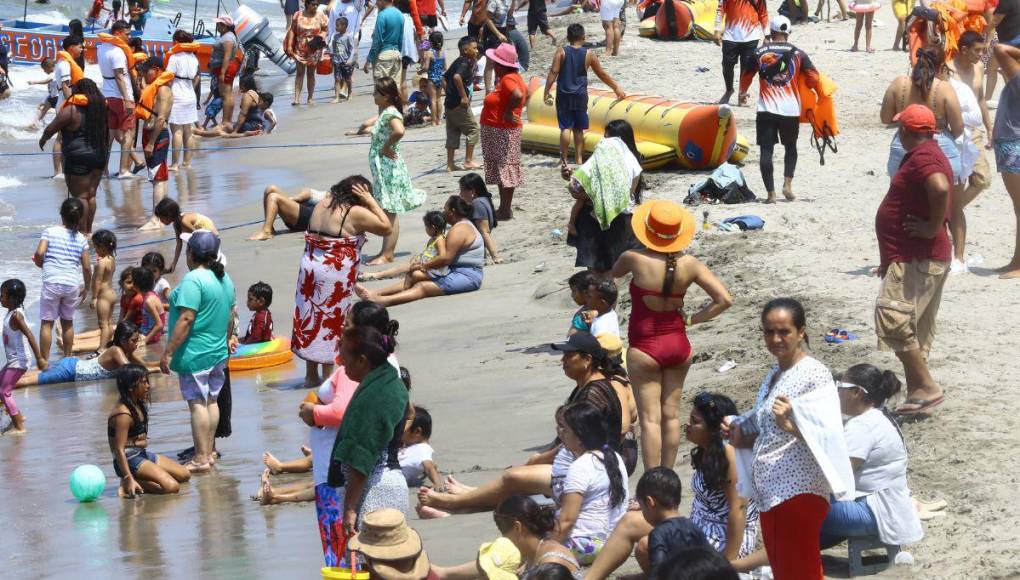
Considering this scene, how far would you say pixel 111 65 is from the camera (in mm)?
17344

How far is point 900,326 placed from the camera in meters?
6.93

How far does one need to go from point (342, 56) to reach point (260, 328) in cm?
1356

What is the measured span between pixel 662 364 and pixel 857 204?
6099 millimetres

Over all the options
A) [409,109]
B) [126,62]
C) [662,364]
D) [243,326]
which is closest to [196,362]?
[662,364]

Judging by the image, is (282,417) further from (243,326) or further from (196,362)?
(243,326)

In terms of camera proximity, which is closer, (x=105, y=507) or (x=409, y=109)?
(x=105, y=507)

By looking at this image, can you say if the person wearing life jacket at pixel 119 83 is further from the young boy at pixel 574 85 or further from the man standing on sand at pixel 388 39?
the young boy at pixel 574 85

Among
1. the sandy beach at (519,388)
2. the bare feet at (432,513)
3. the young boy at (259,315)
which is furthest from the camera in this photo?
the young boy at (259,315)

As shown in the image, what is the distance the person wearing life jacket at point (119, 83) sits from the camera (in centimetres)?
1731

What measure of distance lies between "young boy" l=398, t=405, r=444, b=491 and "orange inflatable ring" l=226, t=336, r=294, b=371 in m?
3.16

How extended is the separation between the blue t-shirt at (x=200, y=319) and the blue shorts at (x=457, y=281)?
12.6ft

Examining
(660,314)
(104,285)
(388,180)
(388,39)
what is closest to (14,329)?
(104,285)

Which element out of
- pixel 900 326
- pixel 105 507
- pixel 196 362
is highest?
pixel 900 326

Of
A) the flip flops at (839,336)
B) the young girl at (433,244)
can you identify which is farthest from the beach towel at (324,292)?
the flip flops at (839,336)
